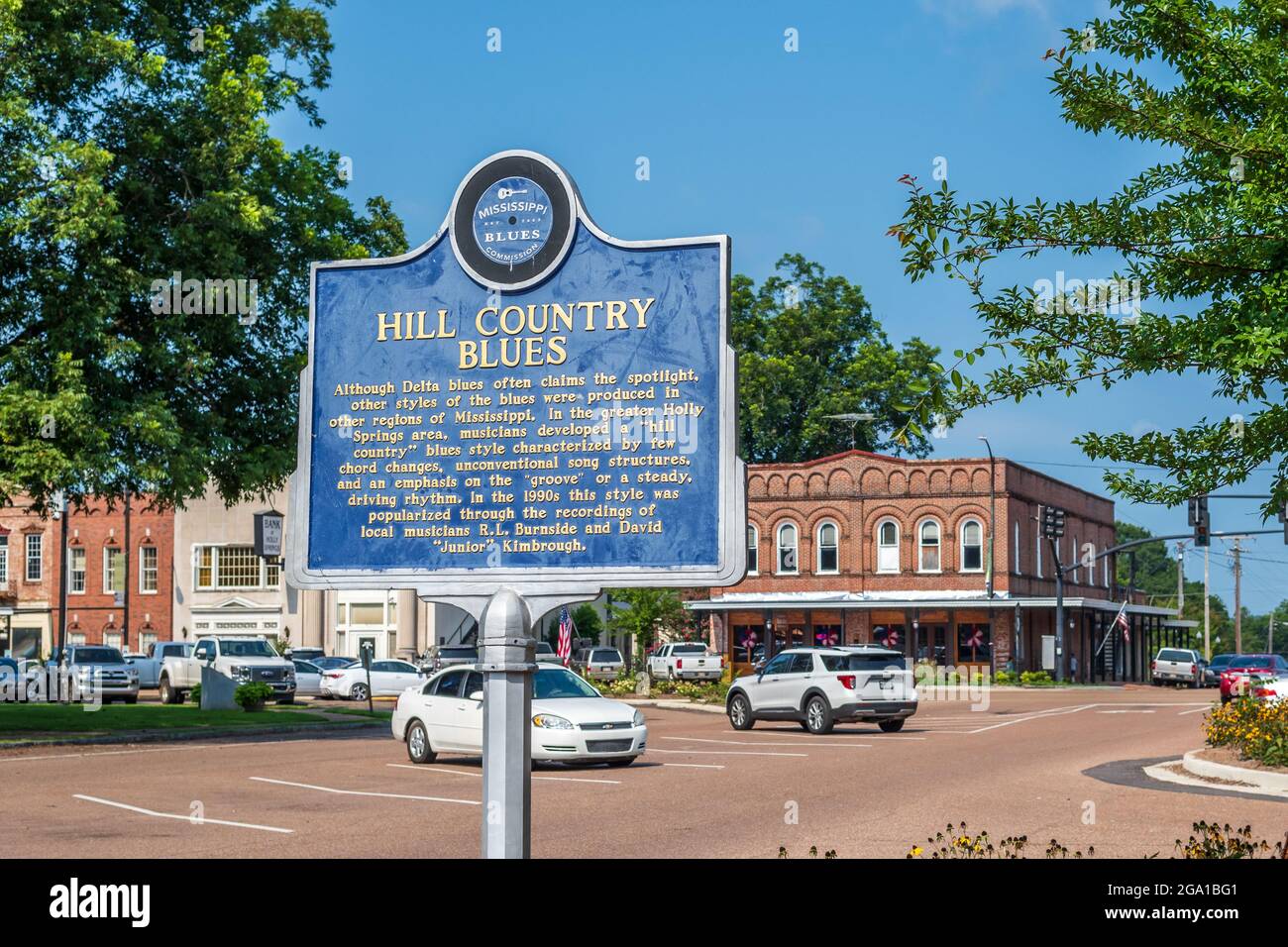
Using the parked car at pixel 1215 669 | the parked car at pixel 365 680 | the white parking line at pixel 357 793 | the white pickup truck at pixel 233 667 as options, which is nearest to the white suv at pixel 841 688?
the white parking line at pixel 357 793

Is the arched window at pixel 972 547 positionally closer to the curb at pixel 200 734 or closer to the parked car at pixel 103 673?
the parked car at pixel 103 673

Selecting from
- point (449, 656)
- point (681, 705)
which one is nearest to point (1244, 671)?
point (681, 705)

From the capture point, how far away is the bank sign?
7.32 meters

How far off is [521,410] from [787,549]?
2476 inches

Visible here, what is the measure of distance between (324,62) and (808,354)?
52643mm

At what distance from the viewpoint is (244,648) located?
151ft

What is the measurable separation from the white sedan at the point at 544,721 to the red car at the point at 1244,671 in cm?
2205

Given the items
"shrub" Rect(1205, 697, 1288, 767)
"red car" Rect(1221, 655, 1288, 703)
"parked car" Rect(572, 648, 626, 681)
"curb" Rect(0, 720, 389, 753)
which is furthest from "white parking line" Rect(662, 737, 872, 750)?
"parked car" Rect(572, 648, 626, 681)

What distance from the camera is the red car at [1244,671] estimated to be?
1684 inches

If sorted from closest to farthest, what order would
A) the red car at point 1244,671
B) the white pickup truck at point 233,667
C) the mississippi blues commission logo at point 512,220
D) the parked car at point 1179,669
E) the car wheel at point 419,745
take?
the mississippi blues commission logo at point 512,220, the car wheel at point 419,745, the red car at point 1244,671, the white pickup truck at point 233,667, the parked car at point 1179,669

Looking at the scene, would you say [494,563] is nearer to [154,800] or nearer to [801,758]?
[154,800]

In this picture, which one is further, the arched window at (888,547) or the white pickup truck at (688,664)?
the arched window at (888,547)

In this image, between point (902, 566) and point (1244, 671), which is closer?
point (1244, 671)

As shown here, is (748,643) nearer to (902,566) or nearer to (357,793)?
(902,566)
